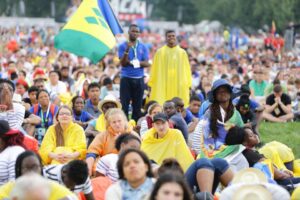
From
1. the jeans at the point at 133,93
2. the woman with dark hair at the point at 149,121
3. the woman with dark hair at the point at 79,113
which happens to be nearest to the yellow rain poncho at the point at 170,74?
the jeans at the point at 133,93

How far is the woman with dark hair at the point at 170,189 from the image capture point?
8562mm

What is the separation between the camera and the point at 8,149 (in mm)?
11086

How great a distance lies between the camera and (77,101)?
53.3ft

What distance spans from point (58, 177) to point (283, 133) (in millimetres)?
8697

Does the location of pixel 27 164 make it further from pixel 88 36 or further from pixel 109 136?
pixel 88 36

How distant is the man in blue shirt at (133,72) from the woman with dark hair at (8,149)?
682 centimetres

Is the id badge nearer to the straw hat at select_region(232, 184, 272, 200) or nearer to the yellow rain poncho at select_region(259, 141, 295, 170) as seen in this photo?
the yellow rain poncho at select_region(259, 141, 295, 170)

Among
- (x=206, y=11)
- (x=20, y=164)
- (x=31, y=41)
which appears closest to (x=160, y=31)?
(x=206, y=11)

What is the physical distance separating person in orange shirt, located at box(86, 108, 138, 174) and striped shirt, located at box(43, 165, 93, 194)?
1482 millimetres

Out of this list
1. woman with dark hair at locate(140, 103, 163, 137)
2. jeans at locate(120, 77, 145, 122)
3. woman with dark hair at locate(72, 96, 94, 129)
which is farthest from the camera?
jeans at locate(120, 77, 145, 122)

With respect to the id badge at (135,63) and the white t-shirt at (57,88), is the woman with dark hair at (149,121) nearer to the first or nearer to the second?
the id badge at (135,63)

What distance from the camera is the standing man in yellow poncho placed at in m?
19.1

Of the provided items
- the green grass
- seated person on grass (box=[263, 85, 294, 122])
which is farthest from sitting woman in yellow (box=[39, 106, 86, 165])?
seated person on grass (box=[263, 85, 294, 122])

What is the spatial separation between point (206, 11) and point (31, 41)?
35.0 meters
